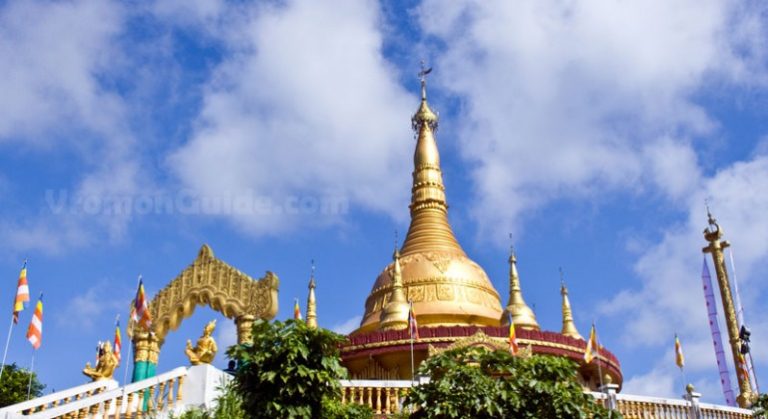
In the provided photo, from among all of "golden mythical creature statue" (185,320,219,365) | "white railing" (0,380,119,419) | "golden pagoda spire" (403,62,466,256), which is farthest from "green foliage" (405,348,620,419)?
"golden pagoda spire" (403,62,466,256)

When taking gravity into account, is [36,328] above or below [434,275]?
below

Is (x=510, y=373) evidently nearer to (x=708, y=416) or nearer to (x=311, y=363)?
(x=311, y=363)

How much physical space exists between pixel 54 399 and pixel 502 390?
8058mm

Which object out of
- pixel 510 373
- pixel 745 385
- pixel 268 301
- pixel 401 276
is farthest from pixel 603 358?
pixel 510 373

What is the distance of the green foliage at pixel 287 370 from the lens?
1293cm

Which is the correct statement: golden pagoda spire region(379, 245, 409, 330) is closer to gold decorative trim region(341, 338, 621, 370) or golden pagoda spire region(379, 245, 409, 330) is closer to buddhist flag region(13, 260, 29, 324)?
gold decorative trim region(341, 338, 621, 370)

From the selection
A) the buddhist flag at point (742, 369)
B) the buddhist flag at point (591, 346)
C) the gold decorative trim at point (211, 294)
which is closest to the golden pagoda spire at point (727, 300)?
the buddhist flag at point (742, 369)

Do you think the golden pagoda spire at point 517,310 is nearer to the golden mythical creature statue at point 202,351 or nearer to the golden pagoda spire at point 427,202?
the golden pagoda spire at point 427,202

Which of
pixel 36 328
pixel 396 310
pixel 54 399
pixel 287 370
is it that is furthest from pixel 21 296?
pixel 396 310

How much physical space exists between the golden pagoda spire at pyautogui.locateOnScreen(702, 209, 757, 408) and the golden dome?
948 centimetres

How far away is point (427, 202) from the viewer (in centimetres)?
4362

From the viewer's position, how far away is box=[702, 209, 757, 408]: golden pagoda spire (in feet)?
98.0

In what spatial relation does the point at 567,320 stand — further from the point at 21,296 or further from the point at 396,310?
the point at 21,296

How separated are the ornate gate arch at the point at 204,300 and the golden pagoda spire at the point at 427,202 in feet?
65.5
